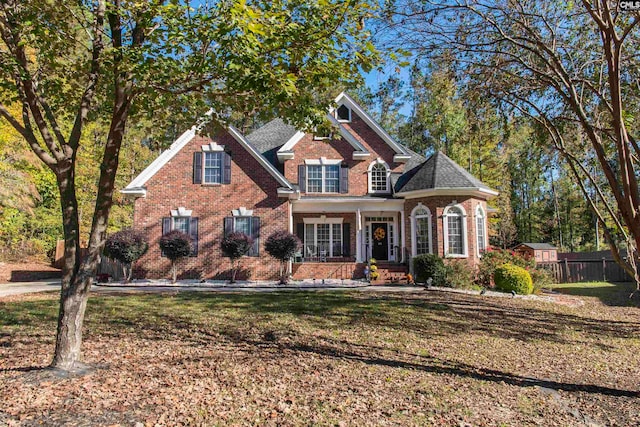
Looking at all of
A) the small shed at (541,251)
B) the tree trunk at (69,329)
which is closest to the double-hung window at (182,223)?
the tree trunk at (69,329)

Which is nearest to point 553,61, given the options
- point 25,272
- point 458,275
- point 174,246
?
point 458,275

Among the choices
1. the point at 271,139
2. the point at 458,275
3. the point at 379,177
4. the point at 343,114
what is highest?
the point at 343,114

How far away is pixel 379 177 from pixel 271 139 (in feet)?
20.7

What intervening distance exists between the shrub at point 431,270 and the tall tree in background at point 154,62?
11.3 m

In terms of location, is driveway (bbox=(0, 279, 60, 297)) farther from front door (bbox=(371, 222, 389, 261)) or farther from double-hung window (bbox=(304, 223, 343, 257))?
front door (bbox=(371, 222, 389, 261))

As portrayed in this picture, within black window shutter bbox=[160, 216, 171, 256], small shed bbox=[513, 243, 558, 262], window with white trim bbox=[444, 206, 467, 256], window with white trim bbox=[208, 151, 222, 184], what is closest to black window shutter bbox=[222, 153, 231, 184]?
window with white trim bbox=[208, 151, 222, 184]

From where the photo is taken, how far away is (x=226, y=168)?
18.0 metres

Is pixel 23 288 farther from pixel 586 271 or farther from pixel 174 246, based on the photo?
pixel 586 271

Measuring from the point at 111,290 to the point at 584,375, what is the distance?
13.7 meters

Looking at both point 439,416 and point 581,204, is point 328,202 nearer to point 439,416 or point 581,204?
point 439,416

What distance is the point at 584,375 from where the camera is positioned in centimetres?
620

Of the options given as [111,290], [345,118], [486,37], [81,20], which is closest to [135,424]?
[81,20]

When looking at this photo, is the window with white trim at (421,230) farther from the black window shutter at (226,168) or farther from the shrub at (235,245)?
the black window shutter at (226,168)

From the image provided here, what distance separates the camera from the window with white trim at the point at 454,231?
1770 cm
